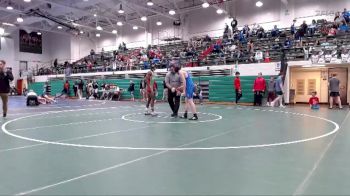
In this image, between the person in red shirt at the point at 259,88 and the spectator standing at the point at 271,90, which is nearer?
the spectator standing at the point at 271,90

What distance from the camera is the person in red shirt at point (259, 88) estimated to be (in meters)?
17.8

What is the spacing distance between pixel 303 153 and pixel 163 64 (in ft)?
71.5

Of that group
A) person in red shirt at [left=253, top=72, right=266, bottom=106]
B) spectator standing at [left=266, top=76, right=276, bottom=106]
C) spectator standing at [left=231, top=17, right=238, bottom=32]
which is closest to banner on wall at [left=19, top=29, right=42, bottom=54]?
spectator standing at [left=231, top=17, right=238, bottom=32]

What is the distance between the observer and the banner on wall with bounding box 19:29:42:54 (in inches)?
1639

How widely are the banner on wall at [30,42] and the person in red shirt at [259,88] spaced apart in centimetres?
3446

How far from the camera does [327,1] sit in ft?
83.3

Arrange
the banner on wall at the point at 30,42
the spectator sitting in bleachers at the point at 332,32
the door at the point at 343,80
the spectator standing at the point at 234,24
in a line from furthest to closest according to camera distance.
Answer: the banner on wall at the point at 30,42
the spectator standing at the point at 234,24
the door at the point at 343,80
the spectator sitting in bleachers at the point at 332,32

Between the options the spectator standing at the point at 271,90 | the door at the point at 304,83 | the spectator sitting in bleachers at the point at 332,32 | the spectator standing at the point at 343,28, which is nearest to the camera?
the spectator standing at the point at 271,90

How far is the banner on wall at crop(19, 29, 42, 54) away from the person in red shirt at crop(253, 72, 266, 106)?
34464 mm

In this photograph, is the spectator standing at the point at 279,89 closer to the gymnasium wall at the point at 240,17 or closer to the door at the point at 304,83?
the door at the point at 304,83

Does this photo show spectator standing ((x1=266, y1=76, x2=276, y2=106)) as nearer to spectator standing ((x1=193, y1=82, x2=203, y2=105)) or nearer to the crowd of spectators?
the crowd of spectators

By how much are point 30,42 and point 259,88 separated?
3512 centimetres

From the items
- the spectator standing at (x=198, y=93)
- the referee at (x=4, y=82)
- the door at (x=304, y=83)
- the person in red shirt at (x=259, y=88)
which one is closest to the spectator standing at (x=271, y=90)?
the person in red shirt at (x=259, y=88)

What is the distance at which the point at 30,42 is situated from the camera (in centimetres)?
4269
